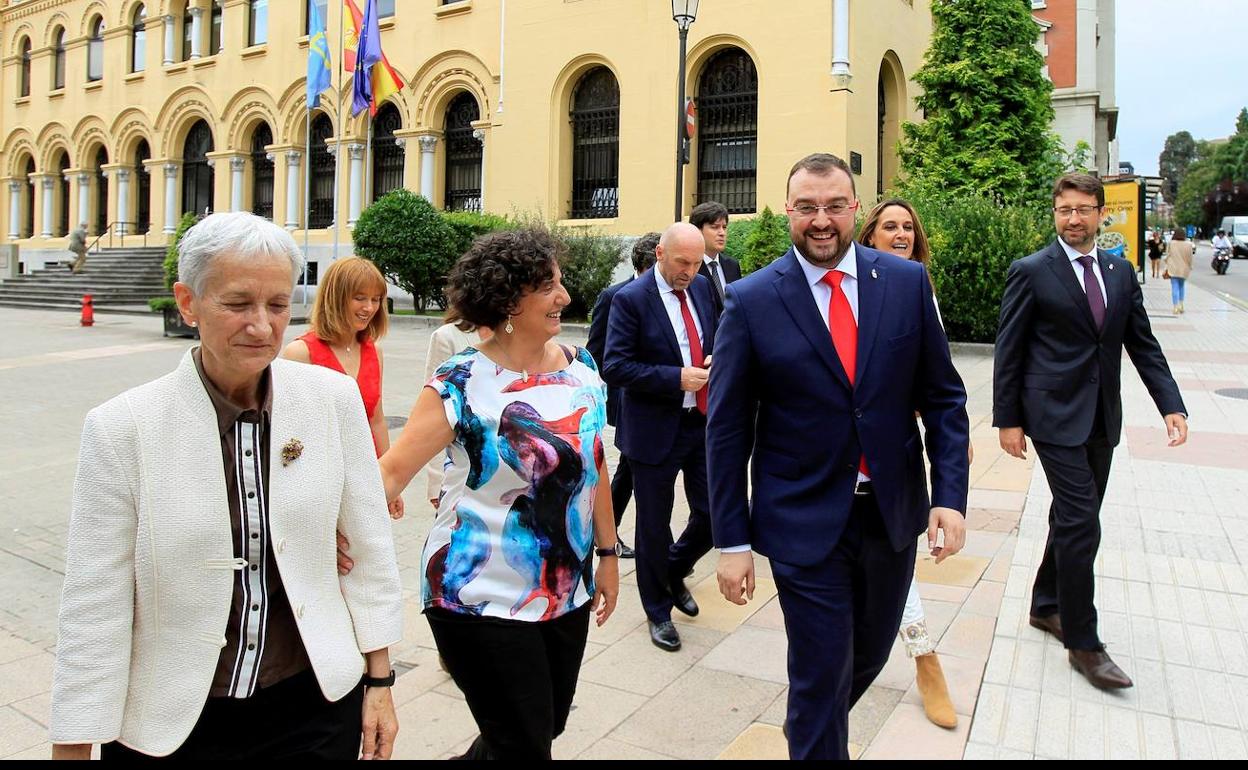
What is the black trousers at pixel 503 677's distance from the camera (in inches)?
102

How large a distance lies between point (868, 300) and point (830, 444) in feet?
1.60

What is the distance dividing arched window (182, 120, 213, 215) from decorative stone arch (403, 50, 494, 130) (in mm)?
9984

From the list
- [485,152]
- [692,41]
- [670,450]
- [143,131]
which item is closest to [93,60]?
[143,131]

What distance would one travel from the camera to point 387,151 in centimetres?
2662

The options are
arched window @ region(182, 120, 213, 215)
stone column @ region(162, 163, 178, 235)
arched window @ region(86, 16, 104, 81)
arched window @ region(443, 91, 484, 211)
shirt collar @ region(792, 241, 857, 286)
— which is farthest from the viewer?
arched window @ region(86, 16, 104, 81)

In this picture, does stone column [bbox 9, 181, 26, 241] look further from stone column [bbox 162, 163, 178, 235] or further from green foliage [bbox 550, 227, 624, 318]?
green foliage [bbox 550, 227, 624, 318]

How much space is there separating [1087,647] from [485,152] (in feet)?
70.9

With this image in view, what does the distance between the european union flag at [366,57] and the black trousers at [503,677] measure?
2217 cm

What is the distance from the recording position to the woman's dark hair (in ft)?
9.41

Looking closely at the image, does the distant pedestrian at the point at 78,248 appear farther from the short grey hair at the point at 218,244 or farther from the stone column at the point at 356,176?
the short grey hair at the point at 218,244

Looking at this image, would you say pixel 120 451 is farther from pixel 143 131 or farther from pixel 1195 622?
pixel 143 131

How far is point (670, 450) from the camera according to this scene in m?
4.68

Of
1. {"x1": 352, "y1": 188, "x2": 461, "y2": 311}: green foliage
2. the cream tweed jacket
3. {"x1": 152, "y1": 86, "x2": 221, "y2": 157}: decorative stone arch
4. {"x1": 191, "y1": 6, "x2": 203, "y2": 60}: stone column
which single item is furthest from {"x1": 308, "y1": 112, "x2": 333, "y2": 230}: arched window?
the cream tweed jacket

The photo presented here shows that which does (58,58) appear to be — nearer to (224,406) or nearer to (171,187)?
(171,187)
